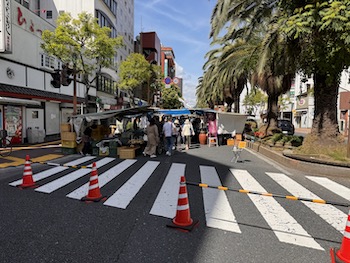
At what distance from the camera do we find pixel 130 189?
6.54 meters

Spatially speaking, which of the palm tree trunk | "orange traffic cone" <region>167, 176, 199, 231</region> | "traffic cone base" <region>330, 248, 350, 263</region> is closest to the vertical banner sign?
"orange traffic cone" <region>167, 176, 199, 231</region>

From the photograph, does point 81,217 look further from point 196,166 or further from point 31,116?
point 31,116

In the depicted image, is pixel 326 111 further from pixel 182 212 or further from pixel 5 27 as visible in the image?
pixel 5 27

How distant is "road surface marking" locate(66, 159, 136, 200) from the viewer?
20.0 feet

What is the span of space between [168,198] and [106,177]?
9.33 feet

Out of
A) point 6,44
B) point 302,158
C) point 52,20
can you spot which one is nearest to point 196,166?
point 302,158

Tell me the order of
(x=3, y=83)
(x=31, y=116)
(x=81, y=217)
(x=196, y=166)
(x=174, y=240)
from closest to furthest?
1. (x=174, y=240)
2. (x=81, y=217)
3. (x=196, y=166)
4. (x=3, y=83)
5. (x=31, y=116)

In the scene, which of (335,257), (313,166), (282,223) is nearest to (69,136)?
(313,166)

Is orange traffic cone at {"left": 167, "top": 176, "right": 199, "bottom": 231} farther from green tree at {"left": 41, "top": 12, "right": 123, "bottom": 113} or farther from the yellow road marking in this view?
green tree at {"left": 41, "top": 12, "right": 123, "bottom": 113}

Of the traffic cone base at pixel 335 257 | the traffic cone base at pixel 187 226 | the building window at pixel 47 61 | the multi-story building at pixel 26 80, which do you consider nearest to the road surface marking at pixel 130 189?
the traffic cone base at pixel 187 226

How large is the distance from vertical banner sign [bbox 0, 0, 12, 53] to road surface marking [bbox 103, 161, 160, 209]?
1042 cm

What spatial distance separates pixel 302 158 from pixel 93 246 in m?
7.96

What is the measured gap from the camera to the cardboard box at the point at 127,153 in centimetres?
1162

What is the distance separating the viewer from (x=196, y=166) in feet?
32.2
